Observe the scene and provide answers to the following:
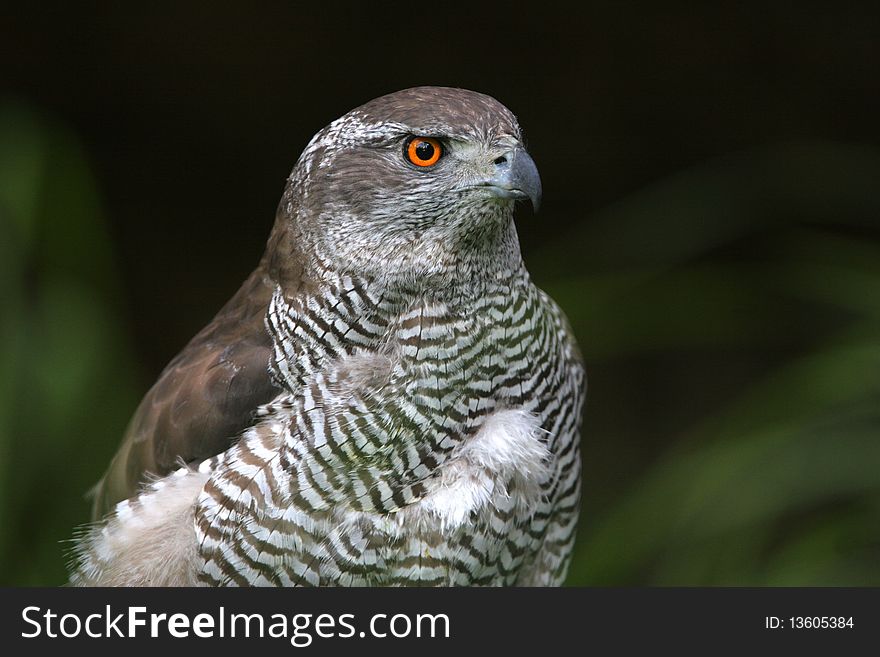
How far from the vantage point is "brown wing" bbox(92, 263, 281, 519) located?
106 inches

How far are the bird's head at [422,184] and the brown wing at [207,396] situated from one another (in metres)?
0.36

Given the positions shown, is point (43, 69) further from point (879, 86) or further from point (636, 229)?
point (879, 86)

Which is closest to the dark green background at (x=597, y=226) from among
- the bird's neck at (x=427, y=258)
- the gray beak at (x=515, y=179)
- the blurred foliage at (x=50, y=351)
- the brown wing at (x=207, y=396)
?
the blurred foliage at (x=50, y=351)

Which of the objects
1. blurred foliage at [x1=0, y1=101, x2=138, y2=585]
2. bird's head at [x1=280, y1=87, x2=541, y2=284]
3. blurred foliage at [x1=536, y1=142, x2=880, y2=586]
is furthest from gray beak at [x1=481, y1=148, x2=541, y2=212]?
blurred foliage at [x1=0, y1=101, x2=138, y2=585]

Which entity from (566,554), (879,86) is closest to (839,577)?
(566,554)

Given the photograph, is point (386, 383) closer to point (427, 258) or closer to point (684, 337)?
point (427, 258)

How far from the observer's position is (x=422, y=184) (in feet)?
8.00

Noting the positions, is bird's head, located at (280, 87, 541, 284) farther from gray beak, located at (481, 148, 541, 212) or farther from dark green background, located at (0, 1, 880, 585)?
dark green background, located at (0, 1, 880, 585)

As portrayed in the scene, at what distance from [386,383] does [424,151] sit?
0.54 m

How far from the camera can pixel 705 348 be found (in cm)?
565

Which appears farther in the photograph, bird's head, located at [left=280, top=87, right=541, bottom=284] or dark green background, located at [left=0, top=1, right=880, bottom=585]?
dark green background, located at [left=0, top=1, right=880, bottom=585]

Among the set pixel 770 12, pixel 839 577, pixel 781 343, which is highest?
pixel 770 12

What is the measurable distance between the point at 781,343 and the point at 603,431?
3.45 ft

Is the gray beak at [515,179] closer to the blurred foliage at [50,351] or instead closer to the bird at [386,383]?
the bird at [386,383]
